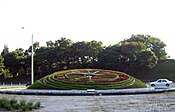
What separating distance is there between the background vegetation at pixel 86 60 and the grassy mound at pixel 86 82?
28.6 m

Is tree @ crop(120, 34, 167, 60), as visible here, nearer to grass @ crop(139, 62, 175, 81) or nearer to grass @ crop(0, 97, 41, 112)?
grass @ crop(139, 62, 175, 81)

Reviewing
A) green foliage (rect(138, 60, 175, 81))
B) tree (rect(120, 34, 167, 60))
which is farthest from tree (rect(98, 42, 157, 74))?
tree (rect(120, 34, 167, 60))

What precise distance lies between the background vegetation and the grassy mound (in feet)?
93.7

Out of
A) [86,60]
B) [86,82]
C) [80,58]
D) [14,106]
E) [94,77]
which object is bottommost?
[14,106]

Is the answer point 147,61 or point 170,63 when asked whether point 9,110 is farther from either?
point 170,63

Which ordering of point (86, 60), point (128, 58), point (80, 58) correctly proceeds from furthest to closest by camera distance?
1. point (86, 60)
2. point (80, 58)
3. point (128, 58)

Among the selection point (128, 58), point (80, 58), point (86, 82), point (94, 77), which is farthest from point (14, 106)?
point (80, 58)

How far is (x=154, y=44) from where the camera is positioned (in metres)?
80.7

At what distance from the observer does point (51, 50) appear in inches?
2721

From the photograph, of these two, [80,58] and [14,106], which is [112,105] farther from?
[80,58]

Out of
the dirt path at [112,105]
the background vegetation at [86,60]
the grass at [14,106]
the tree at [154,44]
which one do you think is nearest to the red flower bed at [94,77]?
the dirt path at [112,105]

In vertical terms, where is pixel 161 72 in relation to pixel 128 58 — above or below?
below

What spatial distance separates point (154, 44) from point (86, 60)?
71.5 feet

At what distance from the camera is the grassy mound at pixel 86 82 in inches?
1169
